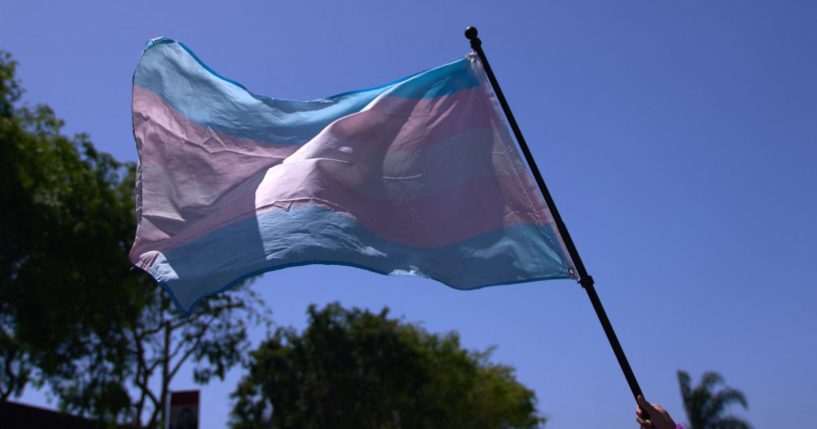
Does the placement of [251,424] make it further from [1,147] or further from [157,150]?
[157,150]

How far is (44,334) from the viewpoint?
75.8 feet

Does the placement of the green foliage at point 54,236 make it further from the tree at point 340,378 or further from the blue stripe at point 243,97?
the tree at point 340,378

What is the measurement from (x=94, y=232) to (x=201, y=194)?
1811 cm

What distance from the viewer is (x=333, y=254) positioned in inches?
216

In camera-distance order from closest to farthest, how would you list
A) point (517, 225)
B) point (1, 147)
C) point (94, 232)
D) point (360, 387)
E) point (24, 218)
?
point (517, 225)
point (1, 147)
point (24, 218)
point (94, 232)
point (360, 387)

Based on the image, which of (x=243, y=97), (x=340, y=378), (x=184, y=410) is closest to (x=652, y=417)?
(x=243, y=97)

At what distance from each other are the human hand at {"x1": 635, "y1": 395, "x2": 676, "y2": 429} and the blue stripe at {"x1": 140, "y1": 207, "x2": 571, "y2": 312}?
120cm

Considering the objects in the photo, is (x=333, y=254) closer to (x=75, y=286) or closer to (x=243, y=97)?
(x=243, y=97)

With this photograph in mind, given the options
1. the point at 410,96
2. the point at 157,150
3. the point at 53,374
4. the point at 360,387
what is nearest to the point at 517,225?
the point at 410,96

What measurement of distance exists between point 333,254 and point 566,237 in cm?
149

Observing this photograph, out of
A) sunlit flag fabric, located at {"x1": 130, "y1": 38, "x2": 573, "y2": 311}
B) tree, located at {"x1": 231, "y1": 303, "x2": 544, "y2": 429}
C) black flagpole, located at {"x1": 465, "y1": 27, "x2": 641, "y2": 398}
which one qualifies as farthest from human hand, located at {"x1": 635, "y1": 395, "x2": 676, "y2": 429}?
tree, located at {"x1": 231, "y1": 303, "x2": 544, "y2": 429}

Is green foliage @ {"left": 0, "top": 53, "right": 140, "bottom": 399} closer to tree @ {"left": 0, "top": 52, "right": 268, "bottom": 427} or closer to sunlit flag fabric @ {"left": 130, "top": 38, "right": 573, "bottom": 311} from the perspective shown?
tree @ {"left": 0, "top": 52, "right": 268, "bottom": 427}

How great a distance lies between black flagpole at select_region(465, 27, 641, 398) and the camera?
4496 mm

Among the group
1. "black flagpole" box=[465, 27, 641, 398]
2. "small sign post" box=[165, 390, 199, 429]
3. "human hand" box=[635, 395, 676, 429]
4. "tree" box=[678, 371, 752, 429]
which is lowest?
"human hand" box=[635, 395, 676, 429]
